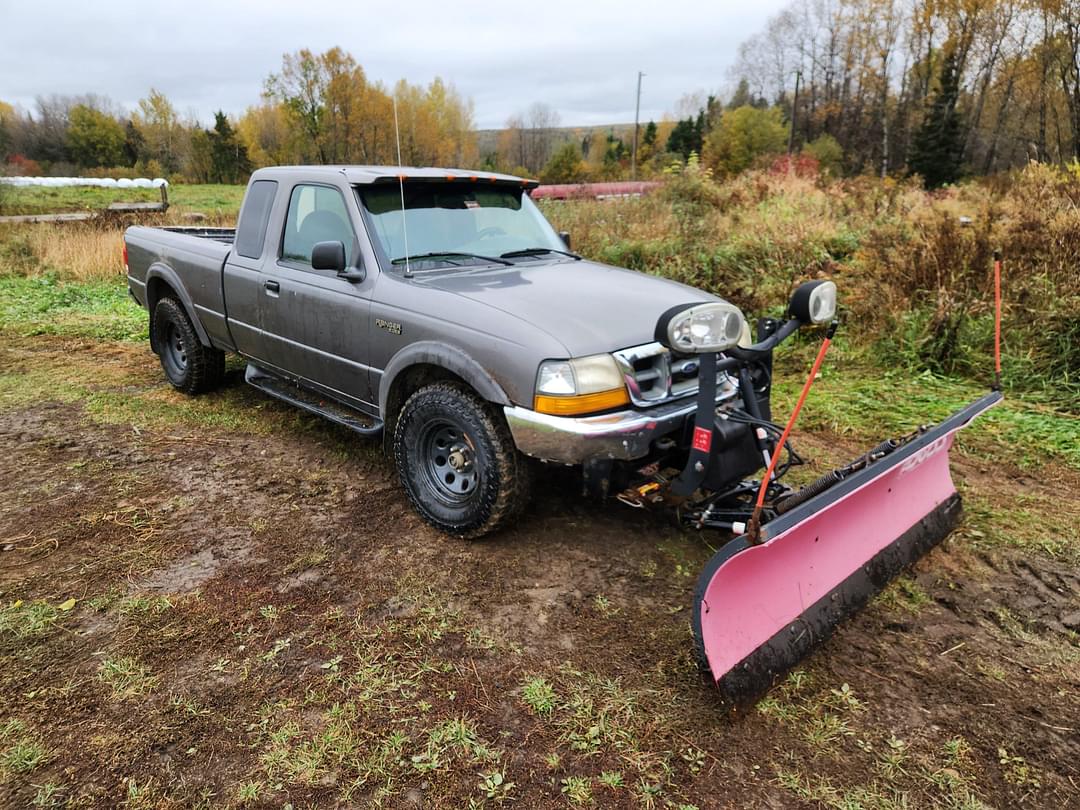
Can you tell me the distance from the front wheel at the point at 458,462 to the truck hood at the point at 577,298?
53 cm

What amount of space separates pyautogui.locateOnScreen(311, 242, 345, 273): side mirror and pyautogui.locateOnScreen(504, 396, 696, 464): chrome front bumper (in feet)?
4.61

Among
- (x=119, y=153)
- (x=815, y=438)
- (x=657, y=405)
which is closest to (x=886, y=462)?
(x=657, y=405)

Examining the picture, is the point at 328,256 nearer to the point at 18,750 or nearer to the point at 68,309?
the point at 18,750

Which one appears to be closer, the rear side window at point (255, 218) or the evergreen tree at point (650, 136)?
the rear side window at point (255, 218)

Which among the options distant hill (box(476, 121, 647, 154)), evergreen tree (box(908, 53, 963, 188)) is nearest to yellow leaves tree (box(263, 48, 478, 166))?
evergreen tree (box(908, 53, 963, 188))

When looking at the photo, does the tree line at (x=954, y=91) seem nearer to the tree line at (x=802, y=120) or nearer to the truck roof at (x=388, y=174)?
the tree line at (x=802, y=120)

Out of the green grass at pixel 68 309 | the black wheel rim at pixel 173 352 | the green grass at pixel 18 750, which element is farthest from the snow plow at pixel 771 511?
the green grass at pixel 68 309

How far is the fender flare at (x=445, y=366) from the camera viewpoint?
128 inches

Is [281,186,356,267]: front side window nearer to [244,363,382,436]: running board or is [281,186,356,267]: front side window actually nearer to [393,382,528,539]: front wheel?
[244,363,382,436]: running board

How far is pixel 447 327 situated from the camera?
3.46m

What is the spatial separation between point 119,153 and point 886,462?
7094cm

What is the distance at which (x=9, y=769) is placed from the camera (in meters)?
2.26

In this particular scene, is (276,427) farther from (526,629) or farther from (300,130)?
(300,130)

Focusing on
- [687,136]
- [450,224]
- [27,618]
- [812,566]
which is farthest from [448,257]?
[687,136]
